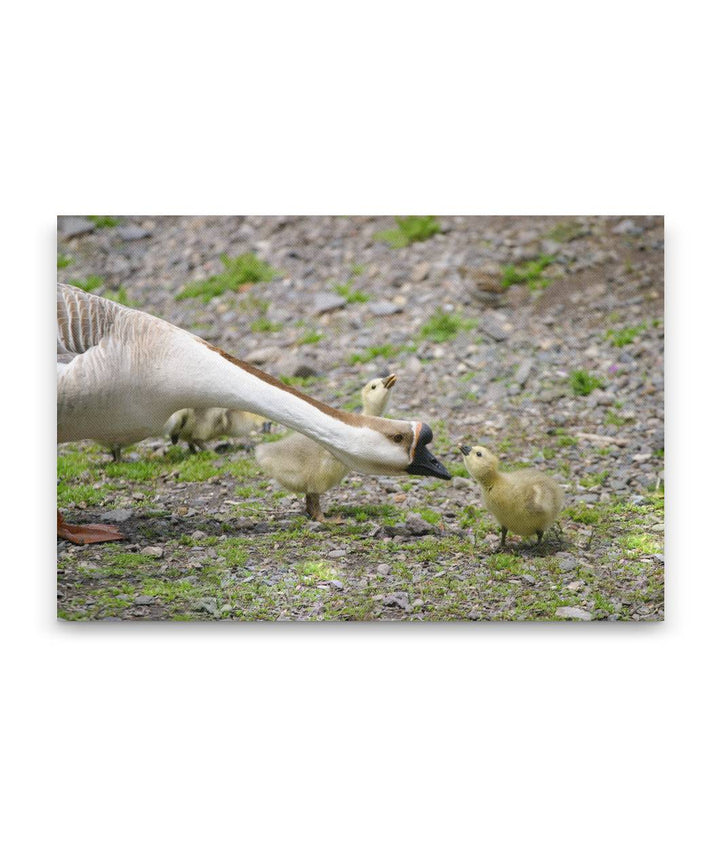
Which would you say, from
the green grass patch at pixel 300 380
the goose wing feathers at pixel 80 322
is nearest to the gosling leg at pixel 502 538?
the green grass patch at pixel 300 380

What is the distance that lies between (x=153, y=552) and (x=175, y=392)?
20.7 inches

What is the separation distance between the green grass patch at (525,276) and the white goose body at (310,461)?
63 cm

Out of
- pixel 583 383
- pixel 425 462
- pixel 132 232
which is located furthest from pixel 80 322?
pixel 583 383

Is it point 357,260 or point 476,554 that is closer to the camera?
point 476,554

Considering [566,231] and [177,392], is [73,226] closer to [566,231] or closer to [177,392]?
[177,392]

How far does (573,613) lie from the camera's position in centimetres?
350

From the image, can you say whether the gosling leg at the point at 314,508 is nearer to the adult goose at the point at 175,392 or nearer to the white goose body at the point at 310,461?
the white goose body at the point at 310,461

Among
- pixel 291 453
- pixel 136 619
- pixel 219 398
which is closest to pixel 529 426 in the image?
pixel 291 453

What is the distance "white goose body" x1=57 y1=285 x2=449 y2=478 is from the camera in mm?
3291

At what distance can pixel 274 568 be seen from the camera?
11.5 feet

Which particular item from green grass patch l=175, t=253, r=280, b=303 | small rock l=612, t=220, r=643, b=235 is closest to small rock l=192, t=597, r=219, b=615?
green grass patch l=175, t=253, r=280, b=303

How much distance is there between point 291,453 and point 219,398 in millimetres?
331
